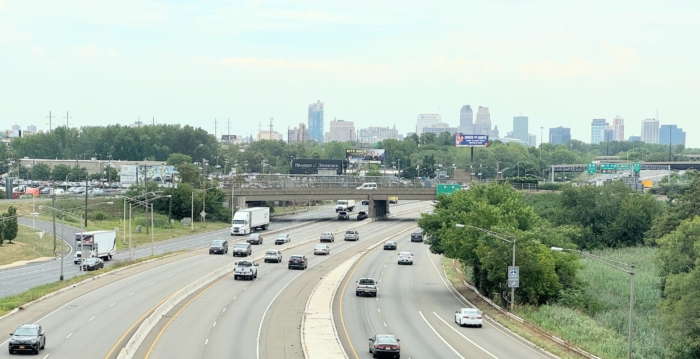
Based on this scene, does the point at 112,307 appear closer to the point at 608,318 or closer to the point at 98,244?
the point at 98,244

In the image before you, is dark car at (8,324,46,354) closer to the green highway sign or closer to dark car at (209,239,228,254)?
dark car at (209,239,228,254)

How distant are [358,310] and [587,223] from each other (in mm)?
86454

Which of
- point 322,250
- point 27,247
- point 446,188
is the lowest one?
point 322,250

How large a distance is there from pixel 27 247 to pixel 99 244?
15143 mm

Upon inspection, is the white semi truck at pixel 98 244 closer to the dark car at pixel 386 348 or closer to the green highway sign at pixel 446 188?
the dark car at pixel 386 348

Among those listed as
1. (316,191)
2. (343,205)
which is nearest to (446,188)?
(316,191)

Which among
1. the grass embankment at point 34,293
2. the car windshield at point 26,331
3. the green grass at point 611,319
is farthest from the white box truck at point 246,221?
the car windshield at point 26,331

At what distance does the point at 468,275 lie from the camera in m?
87.6

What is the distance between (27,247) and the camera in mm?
97500

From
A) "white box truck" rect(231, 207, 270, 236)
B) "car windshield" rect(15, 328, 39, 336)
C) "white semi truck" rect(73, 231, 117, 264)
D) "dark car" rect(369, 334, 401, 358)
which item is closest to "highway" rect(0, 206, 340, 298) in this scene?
"white semi truck" rect(73, 231, 117, 264)

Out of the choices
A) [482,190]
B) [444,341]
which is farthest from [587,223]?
[444,341]

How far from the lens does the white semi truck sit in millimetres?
84750

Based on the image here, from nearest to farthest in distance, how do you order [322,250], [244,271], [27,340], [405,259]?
[27,340]
[244,271]
[405,259]
[322,250]

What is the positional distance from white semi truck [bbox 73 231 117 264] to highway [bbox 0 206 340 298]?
3.97 ft
